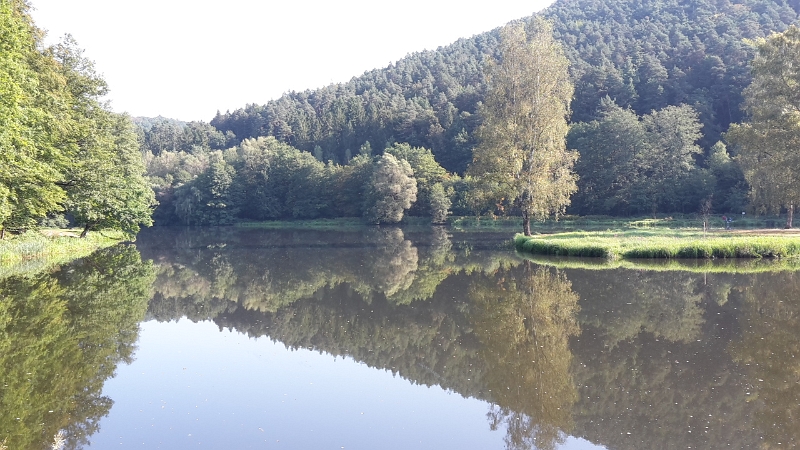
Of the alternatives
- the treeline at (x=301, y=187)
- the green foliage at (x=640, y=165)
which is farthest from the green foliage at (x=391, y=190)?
the green foliage at (x=640, y=165)

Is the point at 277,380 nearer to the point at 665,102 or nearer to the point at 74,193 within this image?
the point at 74,193

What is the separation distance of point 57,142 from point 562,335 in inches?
1253

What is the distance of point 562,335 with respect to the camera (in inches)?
539

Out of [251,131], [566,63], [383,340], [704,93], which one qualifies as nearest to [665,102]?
[704,93]

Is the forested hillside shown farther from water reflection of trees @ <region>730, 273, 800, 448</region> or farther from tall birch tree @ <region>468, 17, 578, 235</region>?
water reflection of trees @ <region>730, 273, 800, 448</region>

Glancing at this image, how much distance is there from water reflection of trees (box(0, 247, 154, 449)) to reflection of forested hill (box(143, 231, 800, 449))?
1931 millimetres

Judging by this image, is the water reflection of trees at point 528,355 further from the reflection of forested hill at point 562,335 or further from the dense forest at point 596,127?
the dense forest at point 596,127

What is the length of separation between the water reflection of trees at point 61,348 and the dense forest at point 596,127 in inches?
1026

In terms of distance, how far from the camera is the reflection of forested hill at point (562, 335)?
28.9ft

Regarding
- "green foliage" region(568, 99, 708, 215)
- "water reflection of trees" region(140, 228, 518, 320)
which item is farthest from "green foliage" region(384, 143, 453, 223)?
"water reflection of trees" region(140, 228, 518, 320)

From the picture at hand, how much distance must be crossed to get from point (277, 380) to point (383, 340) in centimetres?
342

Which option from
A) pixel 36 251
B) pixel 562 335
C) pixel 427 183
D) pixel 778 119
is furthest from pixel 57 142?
pixel 427 183

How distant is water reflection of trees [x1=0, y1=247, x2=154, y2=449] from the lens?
8.97m

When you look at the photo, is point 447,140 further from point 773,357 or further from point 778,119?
point 773,357
